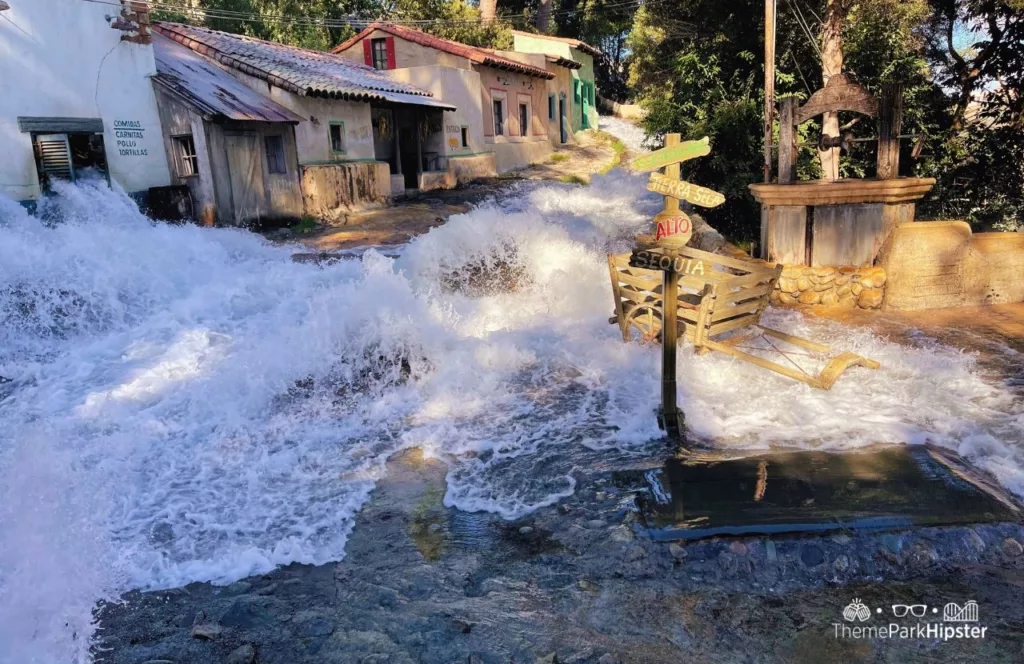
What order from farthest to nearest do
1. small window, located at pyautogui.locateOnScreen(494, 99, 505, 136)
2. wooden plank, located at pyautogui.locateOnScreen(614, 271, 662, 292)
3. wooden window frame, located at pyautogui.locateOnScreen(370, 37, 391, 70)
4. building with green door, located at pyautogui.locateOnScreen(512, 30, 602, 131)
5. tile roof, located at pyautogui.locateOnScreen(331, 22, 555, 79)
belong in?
building with green door, located at pyautogui.locateOnScreen(512, 30, 602, 131), small window, located at pyautogui.locateOnScreen(494, 99, 505, 136), wooden window frame, located at pyautogui.locateOnScreen(370, 37, 391, 70), tile roof, located at pyautogui.locateOnScreen(331, 22, 555, 79), wooden plank, located at pyautogui.locateOnScreen(614, 271, 662, 292)

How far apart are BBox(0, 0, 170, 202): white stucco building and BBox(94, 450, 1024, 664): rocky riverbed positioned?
1061 cm

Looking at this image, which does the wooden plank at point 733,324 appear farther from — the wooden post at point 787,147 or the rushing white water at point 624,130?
the rushing white water at point 624,130

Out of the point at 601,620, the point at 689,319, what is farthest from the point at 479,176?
the point at 601,620

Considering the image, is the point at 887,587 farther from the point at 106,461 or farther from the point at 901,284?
the point at 901,284

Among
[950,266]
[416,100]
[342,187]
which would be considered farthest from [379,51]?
[950,266]

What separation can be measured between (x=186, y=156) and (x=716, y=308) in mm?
12161

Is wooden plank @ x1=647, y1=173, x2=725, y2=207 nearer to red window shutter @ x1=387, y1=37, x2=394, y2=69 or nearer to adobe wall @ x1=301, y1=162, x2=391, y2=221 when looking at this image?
adobe wall @ x1=301, y1=162, x2=391, y2=221

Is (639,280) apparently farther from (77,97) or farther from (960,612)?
(77,97)

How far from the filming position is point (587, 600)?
431cm

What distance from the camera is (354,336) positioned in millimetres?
8797

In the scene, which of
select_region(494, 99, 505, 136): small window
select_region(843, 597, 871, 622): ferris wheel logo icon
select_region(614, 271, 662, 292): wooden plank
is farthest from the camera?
select_region(494, 99, 505, 136): small window

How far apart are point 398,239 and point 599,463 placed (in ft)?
31.9

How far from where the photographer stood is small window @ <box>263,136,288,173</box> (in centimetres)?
1652

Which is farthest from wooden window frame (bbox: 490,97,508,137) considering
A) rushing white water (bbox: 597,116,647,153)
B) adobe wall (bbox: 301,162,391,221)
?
adobe wall (bbox: 301,162,391,221)
